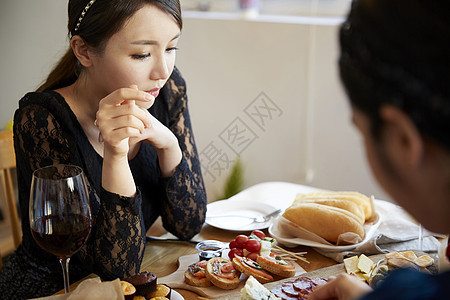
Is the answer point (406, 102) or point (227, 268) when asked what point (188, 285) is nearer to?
point (227, 268)

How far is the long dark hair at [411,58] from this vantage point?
1.86ft

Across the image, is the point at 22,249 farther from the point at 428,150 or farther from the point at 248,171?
the point at 248,171

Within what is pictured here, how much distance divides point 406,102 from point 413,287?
0.71 feet

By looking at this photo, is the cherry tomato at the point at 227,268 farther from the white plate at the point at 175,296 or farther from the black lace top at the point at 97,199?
the black lace top at the point at 97,199

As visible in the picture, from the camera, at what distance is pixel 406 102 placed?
0.59 meters

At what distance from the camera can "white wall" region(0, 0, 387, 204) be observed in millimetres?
3105

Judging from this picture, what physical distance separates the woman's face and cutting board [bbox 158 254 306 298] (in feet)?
1.66

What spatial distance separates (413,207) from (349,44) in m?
0.21

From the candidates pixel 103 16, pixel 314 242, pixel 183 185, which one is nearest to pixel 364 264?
pixel 314 242

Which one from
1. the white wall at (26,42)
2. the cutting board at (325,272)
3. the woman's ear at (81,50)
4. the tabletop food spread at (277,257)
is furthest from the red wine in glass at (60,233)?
the white wall at (26,42)

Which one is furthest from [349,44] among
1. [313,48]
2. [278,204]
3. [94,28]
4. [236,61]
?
[236,61]

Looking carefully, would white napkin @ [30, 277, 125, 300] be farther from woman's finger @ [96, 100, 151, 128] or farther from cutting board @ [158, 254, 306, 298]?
woman's finger @ [96, 100, 151, 128]

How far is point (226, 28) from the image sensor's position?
3.36 metres

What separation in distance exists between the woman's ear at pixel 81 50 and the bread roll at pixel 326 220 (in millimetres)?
749
